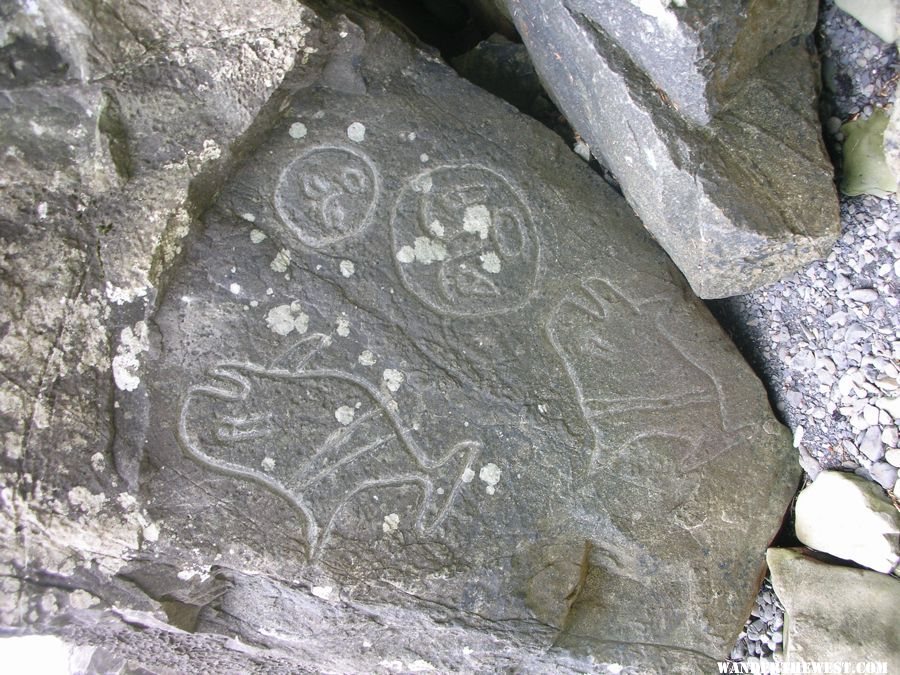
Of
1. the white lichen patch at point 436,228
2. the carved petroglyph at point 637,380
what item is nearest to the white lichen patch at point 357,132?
the white lichen patch at point 436,228

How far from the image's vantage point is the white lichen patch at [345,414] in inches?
72.3

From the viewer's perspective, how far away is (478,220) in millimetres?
2020

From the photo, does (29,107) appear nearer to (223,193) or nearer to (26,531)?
(223,193)

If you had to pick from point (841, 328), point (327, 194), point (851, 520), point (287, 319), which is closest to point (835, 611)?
point (851, 520)

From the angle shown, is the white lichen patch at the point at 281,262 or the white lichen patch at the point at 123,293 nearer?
the white lichen patch at the point at 123,293

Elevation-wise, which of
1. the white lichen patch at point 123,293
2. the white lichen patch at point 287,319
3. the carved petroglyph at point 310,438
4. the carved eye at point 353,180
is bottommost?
the carved petroglyph at point 310,438

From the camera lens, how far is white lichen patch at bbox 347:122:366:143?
1.96m

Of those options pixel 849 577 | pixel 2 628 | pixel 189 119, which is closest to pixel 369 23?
pixel 189 119

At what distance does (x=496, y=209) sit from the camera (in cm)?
204

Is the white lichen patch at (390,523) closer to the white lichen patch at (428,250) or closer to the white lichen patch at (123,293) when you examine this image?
the white lichen patch at (428,250)

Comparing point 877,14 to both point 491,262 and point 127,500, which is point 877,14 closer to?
point 491,262

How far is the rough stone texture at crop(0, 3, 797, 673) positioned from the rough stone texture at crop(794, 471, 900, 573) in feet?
0.37

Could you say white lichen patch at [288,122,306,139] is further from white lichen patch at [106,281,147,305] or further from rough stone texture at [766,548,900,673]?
rough stone texture at [766,548,900,673]

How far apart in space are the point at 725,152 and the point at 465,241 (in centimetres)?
71
